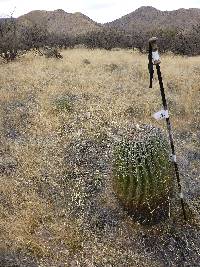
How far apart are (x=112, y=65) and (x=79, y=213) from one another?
8.65 m

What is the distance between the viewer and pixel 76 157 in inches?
299

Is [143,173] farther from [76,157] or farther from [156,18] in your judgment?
[156,18]

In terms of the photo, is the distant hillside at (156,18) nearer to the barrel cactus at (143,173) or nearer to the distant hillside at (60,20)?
the distant hillside at (60,20)

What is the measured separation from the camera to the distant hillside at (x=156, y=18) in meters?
41.5

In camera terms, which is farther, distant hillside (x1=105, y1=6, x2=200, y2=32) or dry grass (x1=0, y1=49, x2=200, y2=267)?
distant hillside (x1=105, y1=6, x2=200, y2=32)

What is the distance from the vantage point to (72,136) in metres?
8.35

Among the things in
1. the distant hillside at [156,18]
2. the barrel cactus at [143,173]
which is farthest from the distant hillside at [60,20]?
the barrel cactus at [143,173]

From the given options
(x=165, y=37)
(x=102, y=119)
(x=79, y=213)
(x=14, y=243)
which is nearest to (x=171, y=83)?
(x=102, y=119)

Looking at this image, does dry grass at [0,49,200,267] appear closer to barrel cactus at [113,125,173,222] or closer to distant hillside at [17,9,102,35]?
barrel cactus at [113,125,173,222]

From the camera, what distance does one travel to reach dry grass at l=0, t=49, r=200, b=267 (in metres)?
5.50

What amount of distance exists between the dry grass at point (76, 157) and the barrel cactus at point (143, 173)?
29 centimetres

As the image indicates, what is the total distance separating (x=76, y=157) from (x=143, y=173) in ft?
7.51

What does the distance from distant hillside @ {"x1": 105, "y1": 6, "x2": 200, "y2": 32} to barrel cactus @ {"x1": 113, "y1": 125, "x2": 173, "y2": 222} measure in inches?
1364

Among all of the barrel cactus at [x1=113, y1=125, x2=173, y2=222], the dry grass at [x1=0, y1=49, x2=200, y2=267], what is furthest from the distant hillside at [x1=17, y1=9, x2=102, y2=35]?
the barrel cactus at [x1=113, y1=125, x2=173, y2=222]
